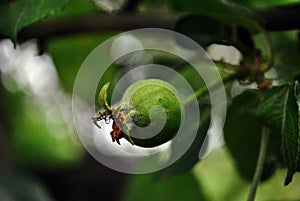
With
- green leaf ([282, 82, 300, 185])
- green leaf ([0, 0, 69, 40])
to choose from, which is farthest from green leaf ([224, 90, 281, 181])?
green leaf ([0, 0, 69, 40])

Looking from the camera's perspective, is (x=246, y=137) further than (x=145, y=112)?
Yes

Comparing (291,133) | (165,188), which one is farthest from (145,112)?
(165,188)

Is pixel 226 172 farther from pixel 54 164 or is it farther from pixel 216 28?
pixel 54 164

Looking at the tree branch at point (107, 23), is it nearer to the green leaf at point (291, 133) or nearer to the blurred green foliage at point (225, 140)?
the blurred green foliage at point (225, 140)

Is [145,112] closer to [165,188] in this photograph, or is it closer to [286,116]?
[286,116]

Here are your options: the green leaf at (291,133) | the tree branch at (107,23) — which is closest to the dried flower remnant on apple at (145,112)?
the green leaf at (291,133)

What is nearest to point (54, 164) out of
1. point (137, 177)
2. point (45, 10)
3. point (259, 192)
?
point (137, 177)

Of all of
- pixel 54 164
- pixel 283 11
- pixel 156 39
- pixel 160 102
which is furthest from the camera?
pixel 54 164
